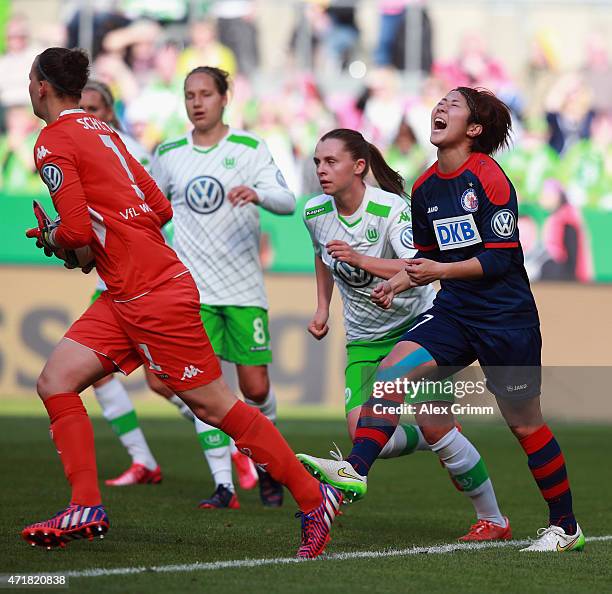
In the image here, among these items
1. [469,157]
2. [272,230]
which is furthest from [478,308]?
[272,230]

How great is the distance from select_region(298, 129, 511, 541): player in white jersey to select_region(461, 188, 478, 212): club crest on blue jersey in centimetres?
73

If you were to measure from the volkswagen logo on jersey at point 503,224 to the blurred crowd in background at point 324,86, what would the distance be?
1071 centimetres

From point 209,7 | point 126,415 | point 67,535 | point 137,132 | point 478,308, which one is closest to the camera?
point 67,535

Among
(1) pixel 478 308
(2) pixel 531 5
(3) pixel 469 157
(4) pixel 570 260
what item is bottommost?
(4) pixel 570 260

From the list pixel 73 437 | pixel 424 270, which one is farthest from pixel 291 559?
pixel 424 270

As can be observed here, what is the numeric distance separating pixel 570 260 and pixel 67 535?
11.9m

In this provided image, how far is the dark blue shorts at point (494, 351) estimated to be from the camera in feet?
17.8

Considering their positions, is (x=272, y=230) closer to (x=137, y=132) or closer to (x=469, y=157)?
(x=137, y=132)

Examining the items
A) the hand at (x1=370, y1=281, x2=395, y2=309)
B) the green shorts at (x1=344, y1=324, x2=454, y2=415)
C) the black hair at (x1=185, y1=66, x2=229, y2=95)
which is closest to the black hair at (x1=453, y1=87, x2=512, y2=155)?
the hand at (x1=370, y1=281, x2=395, y2=309)

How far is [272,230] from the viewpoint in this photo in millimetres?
15133

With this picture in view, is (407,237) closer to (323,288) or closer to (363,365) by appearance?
(323,288)

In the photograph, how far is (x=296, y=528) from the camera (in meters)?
6.29

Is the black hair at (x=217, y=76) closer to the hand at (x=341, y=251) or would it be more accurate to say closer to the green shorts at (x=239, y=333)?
the green shorts at (x=239, y=333)

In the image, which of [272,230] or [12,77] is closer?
[272,230]
